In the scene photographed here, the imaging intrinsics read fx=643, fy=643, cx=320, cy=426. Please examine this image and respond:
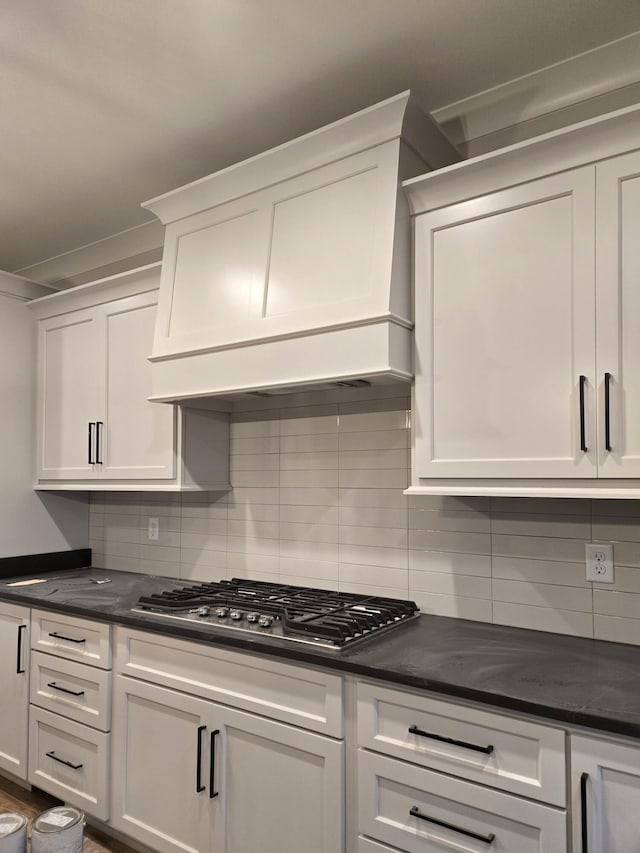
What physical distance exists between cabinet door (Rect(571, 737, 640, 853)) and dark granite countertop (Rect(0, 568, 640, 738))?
6 cm

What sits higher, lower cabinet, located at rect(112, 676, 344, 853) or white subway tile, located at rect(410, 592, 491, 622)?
white subway tile, located at rect(410, 592, 491, 622)

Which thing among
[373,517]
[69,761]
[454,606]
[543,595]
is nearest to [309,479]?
[373,517]

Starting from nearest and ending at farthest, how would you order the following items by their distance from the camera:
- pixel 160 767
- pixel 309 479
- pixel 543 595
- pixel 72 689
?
pixel 543 595 < pixel 160 767 < pixel 72 689 < pixel 309 479

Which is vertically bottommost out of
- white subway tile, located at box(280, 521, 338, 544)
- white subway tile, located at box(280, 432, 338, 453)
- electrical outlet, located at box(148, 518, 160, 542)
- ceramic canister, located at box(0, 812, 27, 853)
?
ceramic canister, located at box(0, 812, 27, 853)

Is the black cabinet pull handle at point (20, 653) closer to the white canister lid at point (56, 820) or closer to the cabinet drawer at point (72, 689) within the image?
the cabinet drawer at point (72, 689)

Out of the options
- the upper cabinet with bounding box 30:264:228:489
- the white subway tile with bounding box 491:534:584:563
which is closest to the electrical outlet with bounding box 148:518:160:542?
the upper cabinet with bounding box 30:264:228:489

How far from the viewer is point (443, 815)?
160 centimetres

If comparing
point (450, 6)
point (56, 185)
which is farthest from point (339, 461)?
point (56, 185)

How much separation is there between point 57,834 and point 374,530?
62.7 inches

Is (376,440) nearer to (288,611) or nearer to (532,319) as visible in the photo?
(288,611)

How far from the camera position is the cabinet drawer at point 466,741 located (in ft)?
4.77

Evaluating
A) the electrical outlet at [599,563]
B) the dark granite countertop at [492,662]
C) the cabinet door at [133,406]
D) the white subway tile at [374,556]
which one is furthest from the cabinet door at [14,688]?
the electrical outlet at [599,563]

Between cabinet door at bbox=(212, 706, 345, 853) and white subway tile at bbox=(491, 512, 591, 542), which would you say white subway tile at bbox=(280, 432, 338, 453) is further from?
cabinet door at bbox=(212, 706, 345, 853)

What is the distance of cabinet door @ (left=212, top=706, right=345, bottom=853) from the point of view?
1781mm
